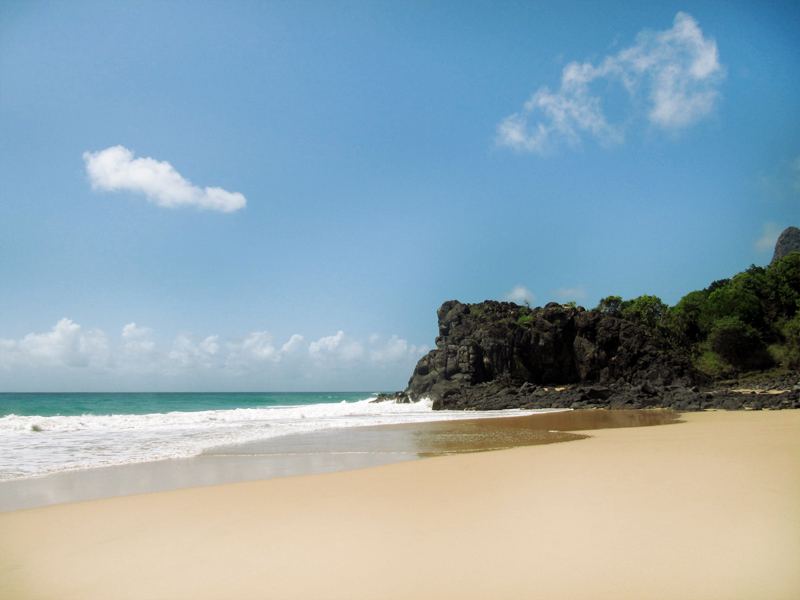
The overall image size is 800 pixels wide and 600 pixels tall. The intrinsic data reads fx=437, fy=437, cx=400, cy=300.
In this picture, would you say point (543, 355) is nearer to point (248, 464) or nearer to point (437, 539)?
point (248, 464)

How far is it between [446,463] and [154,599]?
6.05 m

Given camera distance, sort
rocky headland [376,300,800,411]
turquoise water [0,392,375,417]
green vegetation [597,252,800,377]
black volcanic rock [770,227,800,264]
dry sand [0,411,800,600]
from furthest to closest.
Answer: black volcanic rock [770,227,800,264]
green vegetation [597,252,800,377]
turquoise water [0,392,375,417]
rocky headland [376,300,800,411]
dry sand [0,411,800,600]

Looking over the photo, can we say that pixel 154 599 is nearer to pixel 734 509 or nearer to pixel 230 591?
pixel 230 591

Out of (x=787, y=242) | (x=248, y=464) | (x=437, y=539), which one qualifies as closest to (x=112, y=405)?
(x=248, y=464)

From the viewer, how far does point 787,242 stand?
8744 centimetres

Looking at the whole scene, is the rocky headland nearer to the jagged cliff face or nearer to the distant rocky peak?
the jagged cliff face

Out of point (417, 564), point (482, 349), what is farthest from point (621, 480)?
point (482, 349)

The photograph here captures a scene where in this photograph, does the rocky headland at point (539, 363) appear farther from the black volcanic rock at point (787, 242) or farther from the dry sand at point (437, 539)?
the black volcanic rock at point (787, 242)

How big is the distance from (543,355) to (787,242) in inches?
2923

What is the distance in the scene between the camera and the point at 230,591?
3.24m

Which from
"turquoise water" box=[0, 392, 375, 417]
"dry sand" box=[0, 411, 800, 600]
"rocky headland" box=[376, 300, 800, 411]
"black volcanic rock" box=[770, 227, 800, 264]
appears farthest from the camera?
"black volcanic rock" box=[770, 227, 800, 264]

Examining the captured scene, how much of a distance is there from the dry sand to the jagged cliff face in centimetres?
3649

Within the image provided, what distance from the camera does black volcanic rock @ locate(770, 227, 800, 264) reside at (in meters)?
85.9

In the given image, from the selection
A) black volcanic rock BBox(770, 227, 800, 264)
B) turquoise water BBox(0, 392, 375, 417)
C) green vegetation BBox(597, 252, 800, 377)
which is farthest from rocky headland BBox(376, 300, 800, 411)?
black volcanic rock BBox(770, 227, 800, 264)
